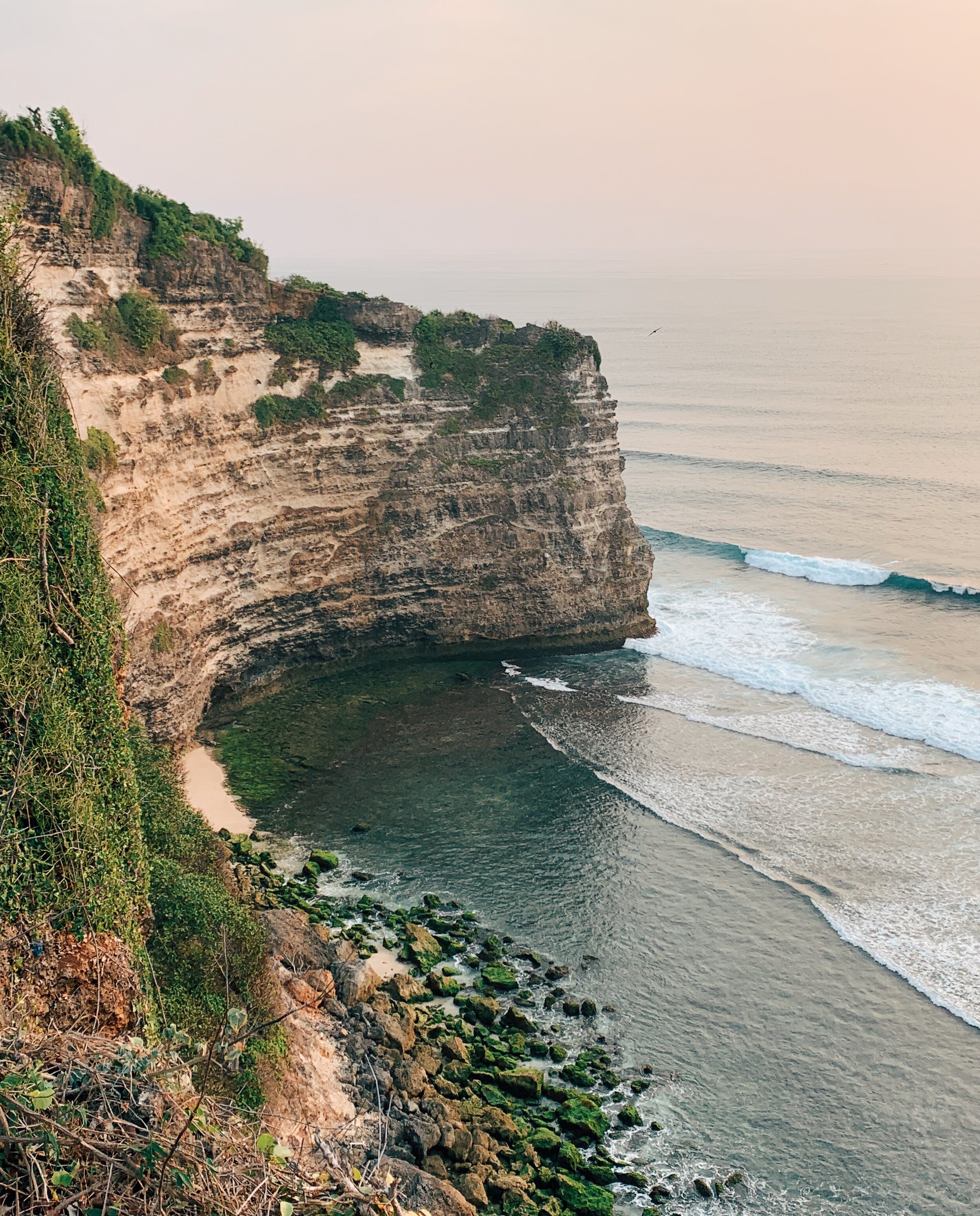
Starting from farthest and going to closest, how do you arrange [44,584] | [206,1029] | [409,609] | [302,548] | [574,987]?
[409,609] → [302,548] → [574,987] → [206,1029] → [44,584]

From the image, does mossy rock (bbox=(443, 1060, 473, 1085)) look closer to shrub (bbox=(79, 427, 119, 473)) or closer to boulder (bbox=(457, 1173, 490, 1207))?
boulder (bbox=(457, 1173, 490, 1207))

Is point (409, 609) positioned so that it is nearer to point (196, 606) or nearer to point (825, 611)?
point (196, 606)

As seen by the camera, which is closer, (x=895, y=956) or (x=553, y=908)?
(x=895, y=956)

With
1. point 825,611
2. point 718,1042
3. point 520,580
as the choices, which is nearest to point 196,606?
point 520,580

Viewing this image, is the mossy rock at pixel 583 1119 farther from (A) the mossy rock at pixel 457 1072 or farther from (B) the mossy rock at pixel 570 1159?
(A) the mossy rock at pixel 457 1072

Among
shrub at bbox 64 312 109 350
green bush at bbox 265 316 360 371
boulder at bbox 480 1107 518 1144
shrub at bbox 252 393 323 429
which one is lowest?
boulder at bbox 480 1107 518 1144

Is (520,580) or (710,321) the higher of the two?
(710,321)

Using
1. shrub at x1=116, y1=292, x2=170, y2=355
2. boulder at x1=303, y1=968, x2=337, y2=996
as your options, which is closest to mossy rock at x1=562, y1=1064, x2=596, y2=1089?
boulder at x1=303, y1=968, x2=337, y2=996

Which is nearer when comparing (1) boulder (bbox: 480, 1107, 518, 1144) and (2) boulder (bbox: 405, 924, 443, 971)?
(1) boulder (bbox: 480, 1107, 518, 1144)
